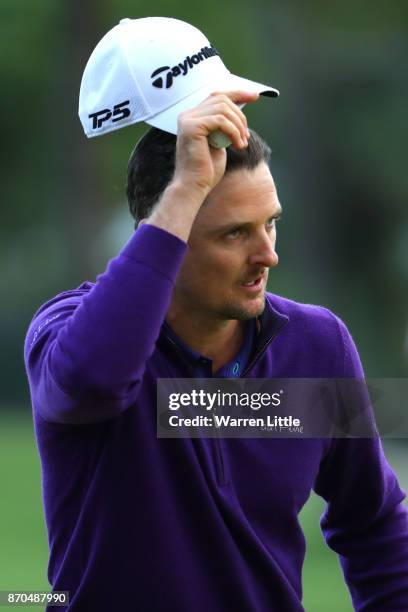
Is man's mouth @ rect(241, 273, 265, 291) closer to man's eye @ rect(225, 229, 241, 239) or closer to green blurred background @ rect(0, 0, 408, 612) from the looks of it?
man's eye @ rect(225, 229, 241, 239)

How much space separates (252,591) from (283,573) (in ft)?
0.33

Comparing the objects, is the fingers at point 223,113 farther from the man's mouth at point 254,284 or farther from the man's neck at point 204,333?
the man's neck at point 204,333

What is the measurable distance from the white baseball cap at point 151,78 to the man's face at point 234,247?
0.65ft

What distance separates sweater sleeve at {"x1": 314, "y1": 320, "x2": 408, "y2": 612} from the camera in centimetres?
283

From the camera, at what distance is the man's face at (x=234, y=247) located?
8.73 ft

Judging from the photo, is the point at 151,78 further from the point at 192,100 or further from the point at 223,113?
the point at 223,113

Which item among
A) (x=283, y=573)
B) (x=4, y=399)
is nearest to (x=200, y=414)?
(x=283, y=573)

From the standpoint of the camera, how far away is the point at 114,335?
233 centimetres

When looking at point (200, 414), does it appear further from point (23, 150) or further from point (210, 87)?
point (23, 150)

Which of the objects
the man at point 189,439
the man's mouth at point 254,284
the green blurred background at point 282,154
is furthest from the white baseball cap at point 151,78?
the green blurred background at point 282,154

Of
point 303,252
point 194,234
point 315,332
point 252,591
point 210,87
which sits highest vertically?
point 303,252

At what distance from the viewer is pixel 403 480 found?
8.45 metres

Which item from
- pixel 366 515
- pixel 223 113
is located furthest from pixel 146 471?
pixel 223 113

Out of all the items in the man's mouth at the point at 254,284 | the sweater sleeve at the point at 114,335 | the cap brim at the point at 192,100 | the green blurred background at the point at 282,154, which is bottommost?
the sweater sleeve at the point at 114,335
